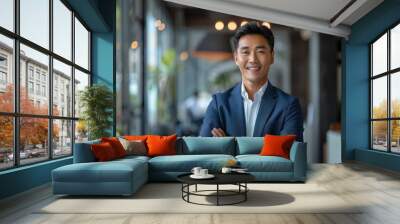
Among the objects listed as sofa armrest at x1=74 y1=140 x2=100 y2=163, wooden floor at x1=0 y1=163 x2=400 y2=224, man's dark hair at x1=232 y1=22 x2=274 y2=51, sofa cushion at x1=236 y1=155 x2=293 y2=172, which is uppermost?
man's dark hair at x1=232 y1=22 x2=274 y2=51

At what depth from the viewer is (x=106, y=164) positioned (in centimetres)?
509

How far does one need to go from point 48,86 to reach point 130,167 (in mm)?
2278

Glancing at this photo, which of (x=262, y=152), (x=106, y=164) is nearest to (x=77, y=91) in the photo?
(x=106, y=164)

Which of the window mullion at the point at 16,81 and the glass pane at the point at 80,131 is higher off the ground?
the window mullion at the point at 16,81

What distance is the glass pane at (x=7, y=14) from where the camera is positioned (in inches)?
190

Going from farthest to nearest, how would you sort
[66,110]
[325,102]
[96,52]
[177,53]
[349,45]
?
1. [177,53]
2. [325,102]
3. [349,45]
4. [96,52]
5. [66,110]

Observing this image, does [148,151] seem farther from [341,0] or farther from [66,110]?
[341,0]

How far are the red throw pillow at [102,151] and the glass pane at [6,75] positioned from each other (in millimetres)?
1140

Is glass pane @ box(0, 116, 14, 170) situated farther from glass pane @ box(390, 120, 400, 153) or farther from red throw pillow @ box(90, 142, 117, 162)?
glass pane @ box(390, 120, 400, 153)

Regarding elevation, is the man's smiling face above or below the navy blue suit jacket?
above

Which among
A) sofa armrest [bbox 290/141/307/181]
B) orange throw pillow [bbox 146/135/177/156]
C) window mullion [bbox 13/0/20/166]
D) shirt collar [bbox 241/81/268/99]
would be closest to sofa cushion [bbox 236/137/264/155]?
sofa armrest [bbox 290/141/307/181]

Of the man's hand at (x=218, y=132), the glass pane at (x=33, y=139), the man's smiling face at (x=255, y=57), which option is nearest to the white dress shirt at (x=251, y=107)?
the man's smiling face at (x=255, y=57)

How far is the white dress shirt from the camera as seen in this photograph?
7.81 metres

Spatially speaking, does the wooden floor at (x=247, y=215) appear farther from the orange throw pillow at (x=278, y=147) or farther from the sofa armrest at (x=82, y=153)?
the orange throw pillow at (x=278, y=147)
